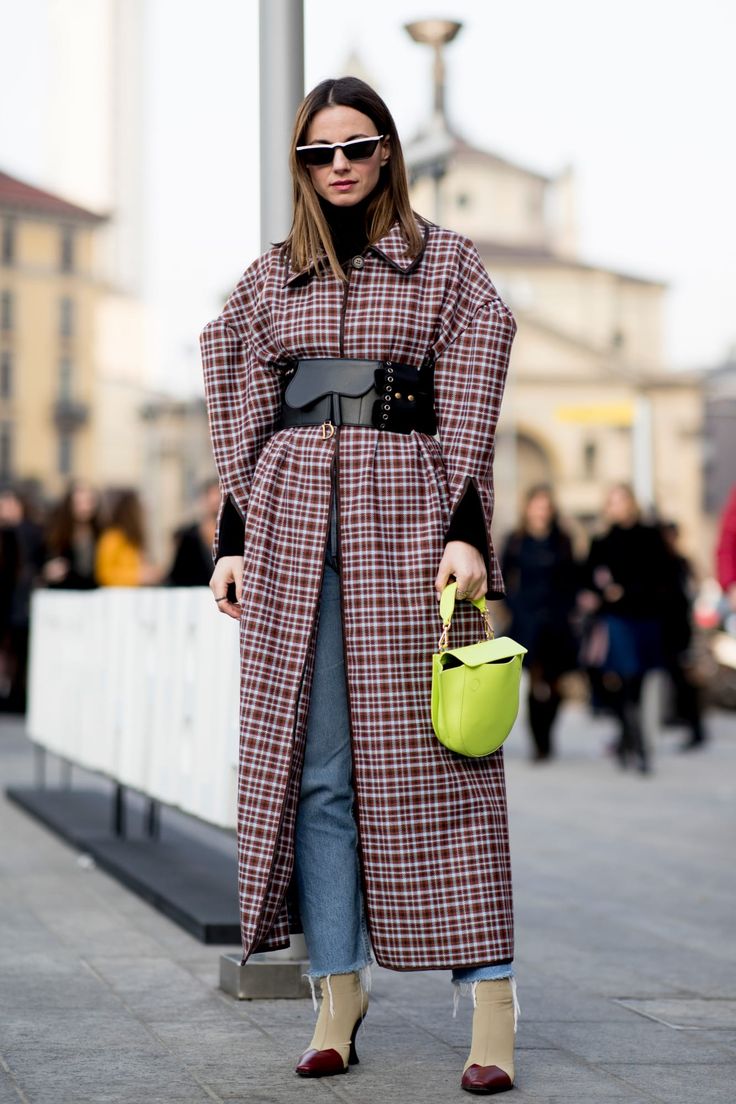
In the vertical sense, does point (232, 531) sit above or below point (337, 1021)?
above

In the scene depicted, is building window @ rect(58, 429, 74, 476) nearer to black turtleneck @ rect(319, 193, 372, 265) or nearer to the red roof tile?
the red roof tile

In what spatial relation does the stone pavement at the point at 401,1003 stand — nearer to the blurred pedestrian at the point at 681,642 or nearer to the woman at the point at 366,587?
the woman at the point at 366,587

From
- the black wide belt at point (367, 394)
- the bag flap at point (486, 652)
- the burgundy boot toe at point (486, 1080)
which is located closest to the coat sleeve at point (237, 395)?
the black wide belt at point (367, 394)

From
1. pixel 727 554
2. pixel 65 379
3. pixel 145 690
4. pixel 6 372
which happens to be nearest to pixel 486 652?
pixel 145 690

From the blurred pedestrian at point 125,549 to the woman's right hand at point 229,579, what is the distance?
9.02 metres

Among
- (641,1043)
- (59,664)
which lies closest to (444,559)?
(641,1043)

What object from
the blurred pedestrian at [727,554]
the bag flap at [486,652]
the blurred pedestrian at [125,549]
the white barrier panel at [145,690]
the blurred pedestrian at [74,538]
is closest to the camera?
the bag flap at [486,652]

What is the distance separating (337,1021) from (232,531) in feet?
3.47

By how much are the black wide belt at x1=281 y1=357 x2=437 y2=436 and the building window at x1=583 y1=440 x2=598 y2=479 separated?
80497mm

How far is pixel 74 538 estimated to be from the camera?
13984mm

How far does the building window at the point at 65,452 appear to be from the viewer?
106 m

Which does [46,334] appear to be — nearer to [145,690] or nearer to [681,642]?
[681,642]

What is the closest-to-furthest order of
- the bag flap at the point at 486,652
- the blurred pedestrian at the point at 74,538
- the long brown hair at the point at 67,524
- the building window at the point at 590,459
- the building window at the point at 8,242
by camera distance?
the bag flap at the point at 486,652, the blurred pedestrian at the point at 74,538, the long brown hair at the point at 67,524, the building window at the point at 590,459, the building window at the point at 8,242

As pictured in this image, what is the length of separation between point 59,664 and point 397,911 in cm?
539
